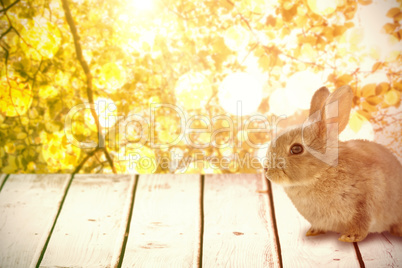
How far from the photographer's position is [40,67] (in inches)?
55.5

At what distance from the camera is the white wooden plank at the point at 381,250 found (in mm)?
1119

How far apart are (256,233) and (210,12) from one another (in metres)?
0.68

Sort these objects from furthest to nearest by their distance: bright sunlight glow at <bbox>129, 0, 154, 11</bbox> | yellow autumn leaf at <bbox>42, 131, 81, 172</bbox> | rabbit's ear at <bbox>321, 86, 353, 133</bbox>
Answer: yellow autumn leaf at <bbox>42, 131, 81, 172</bbox>
bright sunlight glow at <bbox>129, 0, 154, 11</bbox>
rabbit's ear at <bbox>321, 86, 353, 133</bbox>

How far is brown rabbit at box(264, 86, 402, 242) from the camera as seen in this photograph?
1.11 metres

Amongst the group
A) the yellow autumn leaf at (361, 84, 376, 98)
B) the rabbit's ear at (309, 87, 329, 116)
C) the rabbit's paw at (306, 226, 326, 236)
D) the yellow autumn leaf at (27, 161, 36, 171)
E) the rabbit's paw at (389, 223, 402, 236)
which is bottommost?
the rabbit's paw at (306, 226, 326, 236)

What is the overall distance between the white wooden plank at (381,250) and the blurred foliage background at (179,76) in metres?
0.32

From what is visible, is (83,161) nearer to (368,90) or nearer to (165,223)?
(165,223)

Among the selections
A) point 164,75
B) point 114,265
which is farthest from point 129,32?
point 114,265

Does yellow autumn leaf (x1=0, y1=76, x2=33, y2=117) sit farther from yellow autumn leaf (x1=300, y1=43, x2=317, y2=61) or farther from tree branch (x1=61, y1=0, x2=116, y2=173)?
yellow autumn leaf (x1=300, y1=43, x2=317, y2=61)

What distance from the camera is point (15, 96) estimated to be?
1445 millimetres

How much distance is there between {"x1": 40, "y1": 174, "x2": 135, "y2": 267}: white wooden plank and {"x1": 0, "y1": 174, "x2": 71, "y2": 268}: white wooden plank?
0.12 feet

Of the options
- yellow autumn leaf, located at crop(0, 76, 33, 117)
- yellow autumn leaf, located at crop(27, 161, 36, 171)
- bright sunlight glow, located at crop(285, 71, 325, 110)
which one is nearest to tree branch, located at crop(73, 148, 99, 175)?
yellow autumn leaf, located at crop(27, 161, 36, 171)

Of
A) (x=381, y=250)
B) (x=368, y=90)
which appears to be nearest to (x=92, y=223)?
(x=381, y=250)

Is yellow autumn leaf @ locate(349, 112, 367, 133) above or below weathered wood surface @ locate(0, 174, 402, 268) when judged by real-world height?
above
